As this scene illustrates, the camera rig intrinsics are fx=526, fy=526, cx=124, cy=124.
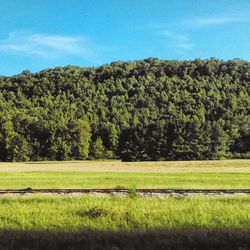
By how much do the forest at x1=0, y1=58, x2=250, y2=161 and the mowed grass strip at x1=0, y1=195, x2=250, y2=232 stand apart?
10481cm

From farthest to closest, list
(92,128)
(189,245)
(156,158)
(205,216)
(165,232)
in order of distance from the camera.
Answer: (92,128) → (156,158) → (205,216) → (165,232) → (189,245)

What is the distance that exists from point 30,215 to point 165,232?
6424 millimetres

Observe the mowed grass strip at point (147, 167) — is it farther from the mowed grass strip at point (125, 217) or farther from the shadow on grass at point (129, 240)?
the shadow on grass at point (129, 240)

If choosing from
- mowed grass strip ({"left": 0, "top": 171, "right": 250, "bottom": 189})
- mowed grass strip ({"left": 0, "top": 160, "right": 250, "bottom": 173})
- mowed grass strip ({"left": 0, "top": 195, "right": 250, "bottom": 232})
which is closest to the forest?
mowed grass strip ({"left": 0, "top": 160, "right": 250, "bottom": 173})

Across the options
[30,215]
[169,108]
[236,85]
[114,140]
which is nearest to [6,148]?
[114,140]

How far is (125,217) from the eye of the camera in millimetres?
15547

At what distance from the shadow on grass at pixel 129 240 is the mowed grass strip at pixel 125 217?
5.41ft

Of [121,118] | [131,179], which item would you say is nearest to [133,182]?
[131,179]

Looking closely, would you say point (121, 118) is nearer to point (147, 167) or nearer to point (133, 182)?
point (147, 167)

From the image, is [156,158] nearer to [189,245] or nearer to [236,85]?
[236,85]

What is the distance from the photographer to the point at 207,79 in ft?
652

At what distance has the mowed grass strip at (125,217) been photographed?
14.0m

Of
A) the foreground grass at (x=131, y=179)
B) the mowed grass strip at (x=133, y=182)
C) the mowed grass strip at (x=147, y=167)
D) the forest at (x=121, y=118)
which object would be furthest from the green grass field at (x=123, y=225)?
the forest at (x=121, y=118)

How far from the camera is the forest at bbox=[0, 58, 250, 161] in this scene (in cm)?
12781
